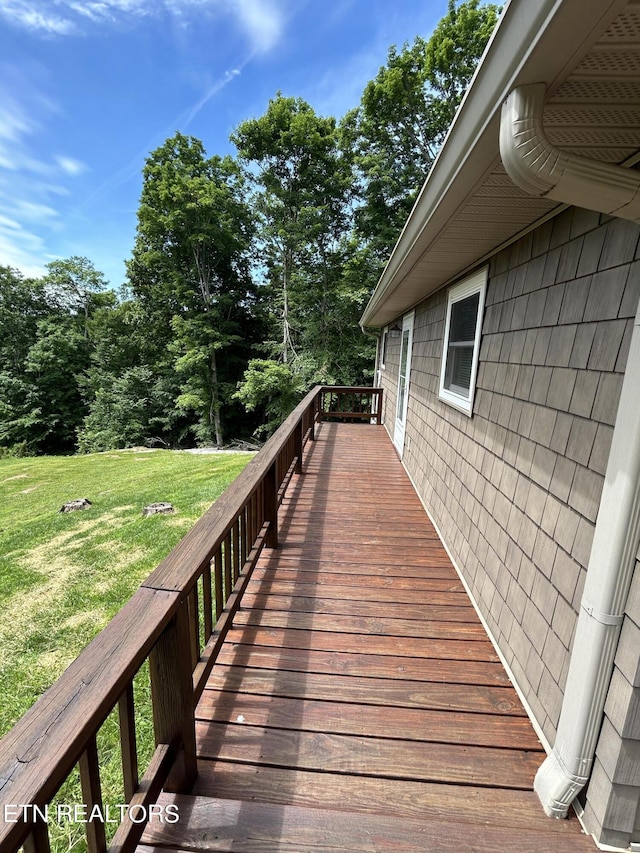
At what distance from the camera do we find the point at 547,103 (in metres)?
0.96

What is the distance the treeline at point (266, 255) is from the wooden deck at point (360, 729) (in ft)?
37.3

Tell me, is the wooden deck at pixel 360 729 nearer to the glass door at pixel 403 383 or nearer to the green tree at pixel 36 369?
the glass door at pixel 403 383

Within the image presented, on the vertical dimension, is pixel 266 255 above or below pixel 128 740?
above

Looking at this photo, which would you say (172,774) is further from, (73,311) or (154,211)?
(73,311)

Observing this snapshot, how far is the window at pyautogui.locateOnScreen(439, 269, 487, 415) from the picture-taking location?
102 inches

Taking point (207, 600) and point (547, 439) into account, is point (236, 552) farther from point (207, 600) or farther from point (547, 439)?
point (547, 439)

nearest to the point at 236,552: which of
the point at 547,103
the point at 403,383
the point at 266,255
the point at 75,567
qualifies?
the point at 547,103

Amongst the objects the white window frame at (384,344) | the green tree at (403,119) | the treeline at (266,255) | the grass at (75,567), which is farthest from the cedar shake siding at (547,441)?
the green tree at (403,119)

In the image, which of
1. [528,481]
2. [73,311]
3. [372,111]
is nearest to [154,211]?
[372,111]

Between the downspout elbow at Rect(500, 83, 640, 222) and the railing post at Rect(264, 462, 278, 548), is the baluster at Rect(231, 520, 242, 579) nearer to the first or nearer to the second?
the railing post at Rect(264, 462, 278, 548)

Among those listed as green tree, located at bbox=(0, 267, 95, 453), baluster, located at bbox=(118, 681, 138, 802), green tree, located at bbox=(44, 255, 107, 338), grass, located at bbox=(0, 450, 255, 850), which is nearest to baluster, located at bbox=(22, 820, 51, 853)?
baluster, located at bbox=(118, 681, 138, 802)

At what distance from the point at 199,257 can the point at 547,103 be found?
17054mm

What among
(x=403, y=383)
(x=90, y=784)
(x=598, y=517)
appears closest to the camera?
(x=90, y=784)

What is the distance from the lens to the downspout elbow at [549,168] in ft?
3.03
